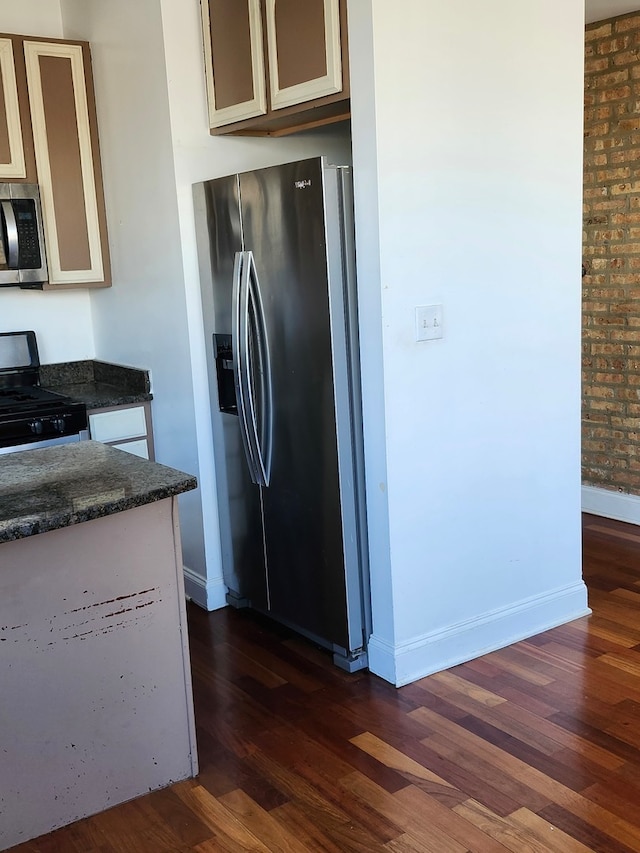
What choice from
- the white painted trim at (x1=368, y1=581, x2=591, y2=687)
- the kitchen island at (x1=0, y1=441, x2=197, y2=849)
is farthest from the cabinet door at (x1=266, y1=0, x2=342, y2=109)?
the white painted trim at (x1=368, y1=581, x2=591, y2=687)

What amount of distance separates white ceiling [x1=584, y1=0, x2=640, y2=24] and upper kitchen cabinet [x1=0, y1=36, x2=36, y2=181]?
98.0 inches

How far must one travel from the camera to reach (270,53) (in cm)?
300

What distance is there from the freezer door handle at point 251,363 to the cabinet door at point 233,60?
1.88 ft

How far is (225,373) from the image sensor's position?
3402 mm

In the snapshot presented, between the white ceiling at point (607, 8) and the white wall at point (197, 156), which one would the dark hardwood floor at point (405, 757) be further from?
the white ceiling at point (607, 8)

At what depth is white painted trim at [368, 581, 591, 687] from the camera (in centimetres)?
295

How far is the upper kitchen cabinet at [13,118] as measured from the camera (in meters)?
3.59

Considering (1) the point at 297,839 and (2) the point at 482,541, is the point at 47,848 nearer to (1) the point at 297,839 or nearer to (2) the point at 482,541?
(1) the point at 297,839

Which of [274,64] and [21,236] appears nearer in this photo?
[274,64]

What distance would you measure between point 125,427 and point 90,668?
1718mm

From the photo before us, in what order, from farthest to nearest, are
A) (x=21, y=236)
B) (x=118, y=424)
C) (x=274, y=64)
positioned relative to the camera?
(x=118, y=424) < (x=21, y=236) < (x=274, y=64)

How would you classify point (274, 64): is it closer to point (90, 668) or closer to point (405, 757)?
point (90, 668)

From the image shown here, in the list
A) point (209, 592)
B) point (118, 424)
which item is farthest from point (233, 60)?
point (209, 592)

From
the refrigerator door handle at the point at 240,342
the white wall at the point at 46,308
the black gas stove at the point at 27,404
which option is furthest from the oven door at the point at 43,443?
the refrigerator door handle at the point at 240,342
